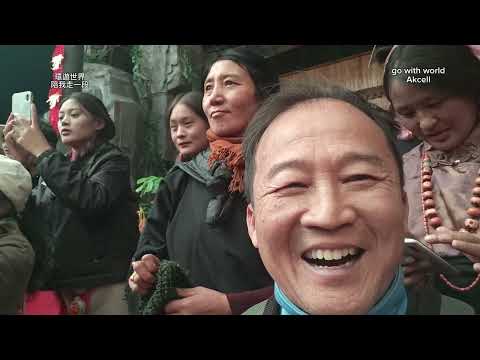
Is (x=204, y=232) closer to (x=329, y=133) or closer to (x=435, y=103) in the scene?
(x=329, y=133)

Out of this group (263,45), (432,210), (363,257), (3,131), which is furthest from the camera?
(3,131)

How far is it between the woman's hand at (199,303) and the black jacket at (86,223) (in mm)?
300

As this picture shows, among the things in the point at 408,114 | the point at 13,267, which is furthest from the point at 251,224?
the point at 13,267

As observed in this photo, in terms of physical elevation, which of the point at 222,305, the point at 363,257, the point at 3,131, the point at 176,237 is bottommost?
the point at 222,305

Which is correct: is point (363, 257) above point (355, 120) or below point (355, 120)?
below

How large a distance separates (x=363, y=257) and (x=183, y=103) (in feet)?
3.16

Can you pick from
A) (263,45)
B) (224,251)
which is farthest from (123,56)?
(224,251)

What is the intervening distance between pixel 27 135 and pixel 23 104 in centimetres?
14

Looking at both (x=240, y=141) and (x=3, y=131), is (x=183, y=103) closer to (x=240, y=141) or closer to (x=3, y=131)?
(x=240, y=141)

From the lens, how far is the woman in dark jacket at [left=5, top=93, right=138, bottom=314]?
2.10 metres

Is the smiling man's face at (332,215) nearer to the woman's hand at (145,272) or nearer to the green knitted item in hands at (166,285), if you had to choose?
the green knitted item in hands at (166,285)

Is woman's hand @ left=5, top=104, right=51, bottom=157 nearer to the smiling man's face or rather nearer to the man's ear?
the man's ear

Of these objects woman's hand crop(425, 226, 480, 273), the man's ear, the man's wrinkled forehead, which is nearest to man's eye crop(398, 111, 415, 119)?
the man's wrinkled forehead

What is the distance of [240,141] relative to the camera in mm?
1974
